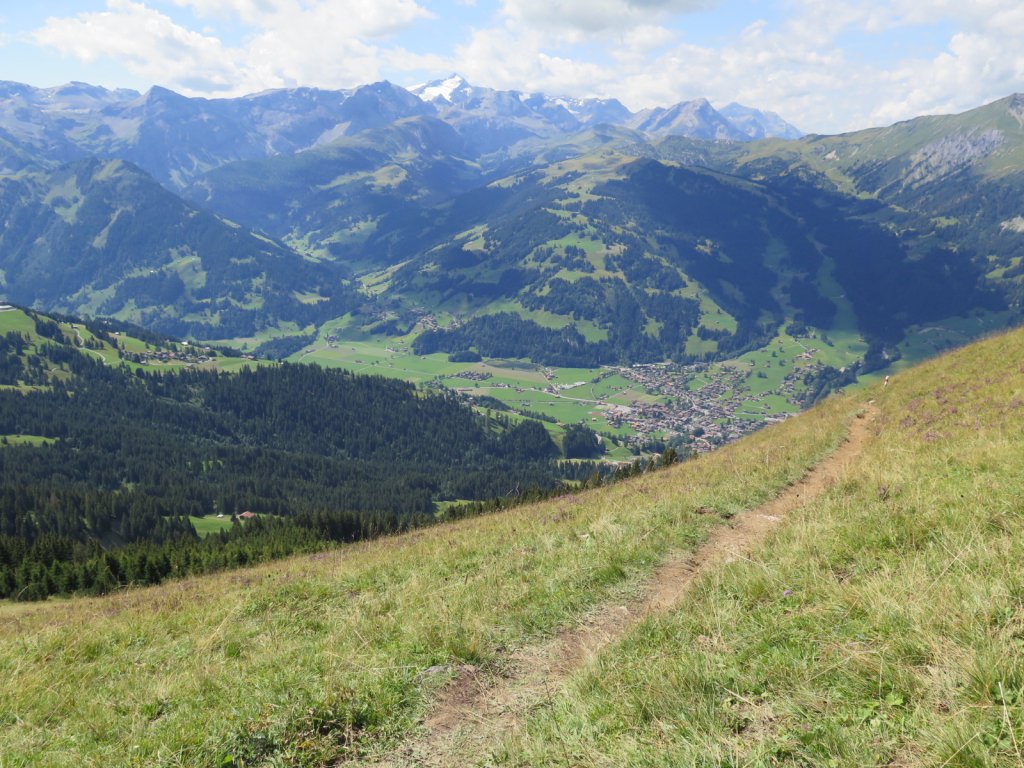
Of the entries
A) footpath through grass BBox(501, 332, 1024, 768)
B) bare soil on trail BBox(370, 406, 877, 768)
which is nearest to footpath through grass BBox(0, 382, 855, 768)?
bare soil on trail BBox(370, 406, 877, 768)

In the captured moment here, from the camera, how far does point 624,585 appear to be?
31.3 feet

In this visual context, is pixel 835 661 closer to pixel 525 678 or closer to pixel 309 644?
pixel 525 678

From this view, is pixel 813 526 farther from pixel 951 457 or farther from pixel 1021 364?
pixel 1021 364

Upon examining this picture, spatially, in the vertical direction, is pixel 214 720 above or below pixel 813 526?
below

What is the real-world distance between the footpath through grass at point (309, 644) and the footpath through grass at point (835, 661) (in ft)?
6.69

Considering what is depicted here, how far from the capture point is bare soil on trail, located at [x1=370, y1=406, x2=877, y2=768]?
5754 mm

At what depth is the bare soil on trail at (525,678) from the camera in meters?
5.75

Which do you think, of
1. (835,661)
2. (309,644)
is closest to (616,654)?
(835,661)

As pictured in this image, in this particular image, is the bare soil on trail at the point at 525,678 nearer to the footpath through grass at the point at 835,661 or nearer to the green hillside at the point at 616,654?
the green hillside at the point at 616,654

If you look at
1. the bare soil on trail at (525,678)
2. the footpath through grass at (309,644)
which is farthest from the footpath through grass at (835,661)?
the footpath through grass at (309,644)

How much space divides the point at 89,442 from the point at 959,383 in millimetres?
234580

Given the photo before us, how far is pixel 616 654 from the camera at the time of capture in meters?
6.73

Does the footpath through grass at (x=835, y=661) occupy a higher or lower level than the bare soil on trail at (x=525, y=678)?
higher

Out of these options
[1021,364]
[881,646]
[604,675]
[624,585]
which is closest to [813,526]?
[624,585]
